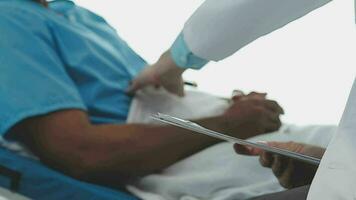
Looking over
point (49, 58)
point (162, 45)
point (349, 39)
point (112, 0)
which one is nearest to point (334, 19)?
point (349, 39)

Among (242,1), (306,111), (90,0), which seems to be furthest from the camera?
(90,0)

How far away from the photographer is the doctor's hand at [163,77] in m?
1.25

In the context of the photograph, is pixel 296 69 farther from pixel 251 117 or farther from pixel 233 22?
pixel 233 22

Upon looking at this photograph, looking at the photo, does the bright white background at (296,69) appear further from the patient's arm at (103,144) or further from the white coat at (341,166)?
the white coat at (341,166)


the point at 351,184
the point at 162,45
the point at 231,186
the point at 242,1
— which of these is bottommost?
the point at 231,186

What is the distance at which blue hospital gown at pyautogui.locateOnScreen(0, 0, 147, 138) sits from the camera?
1111 millimetres

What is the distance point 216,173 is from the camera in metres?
1.16

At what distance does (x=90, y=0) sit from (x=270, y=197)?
977mm

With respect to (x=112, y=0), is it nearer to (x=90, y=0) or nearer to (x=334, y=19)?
(x=90, y=0)

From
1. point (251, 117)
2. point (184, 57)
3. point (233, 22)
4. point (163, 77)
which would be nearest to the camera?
point (233, 22)

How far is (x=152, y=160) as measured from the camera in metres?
1.14

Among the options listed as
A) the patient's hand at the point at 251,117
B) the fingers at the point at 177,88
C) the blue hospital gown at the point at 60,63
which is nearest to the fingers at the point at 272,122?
the patient's hand at the point at 251,117

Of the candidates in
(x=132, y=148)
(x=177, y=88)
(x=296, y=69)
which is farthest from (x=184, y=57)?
(x=296, y=69)

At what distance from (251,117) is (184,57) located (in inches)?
9.6
